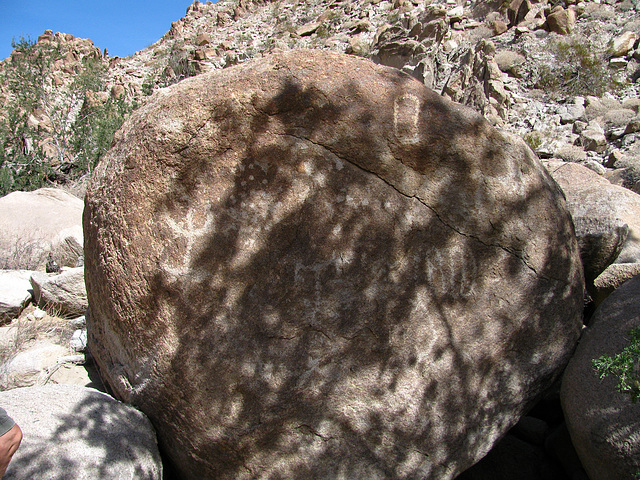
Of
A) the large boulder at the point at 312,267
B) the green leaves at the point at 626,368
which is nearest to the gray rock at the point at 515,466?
the large boulder at the point at 312,267

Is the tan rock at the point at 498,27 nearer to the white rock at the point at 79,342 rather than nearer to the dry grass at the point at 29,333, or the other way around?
the dry grass at the point at 29,333

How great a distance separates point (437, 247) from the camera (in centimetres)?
217

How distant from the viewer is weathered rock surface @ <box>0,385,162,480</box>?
1.89 m

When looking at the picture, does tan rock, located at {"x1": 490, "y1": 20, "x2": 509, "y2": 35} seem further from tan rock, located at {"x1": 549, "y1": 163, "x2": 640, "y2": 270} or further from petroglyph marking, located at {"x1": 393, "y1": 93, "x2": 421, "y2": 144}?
petroglyph marking, located at {"x1": 393, "y1": 93, "x2": 421, "y2": 144}

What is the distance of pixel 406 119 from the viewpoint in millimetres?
2152

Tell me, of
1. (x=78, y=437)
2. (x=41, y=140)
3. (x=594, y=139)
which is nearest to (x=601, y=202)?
(x=78, y=437)

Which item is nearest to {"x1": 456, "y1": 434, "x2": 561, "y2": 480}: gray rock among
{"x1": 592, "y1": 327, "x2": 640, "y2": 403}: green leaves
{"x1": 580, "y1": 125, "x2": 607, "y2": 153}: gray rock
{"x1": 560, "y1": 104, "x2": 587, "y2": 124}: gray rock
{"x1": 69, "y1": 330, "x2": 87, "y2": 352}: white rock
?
{"x1": 592, "y1": 327, "x2": 640, "y2": 403}: green leaves

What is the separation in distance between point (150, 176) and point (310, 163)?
2.40ft

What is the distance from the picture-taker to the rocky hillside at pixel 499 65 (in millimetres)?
8352

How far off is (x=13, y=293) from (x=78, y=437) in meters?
3.10

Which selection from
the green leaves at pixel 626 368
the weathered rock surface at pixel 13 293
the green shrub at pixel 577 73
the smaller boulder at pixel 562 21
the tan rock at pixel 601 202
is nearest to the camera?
the green leaves at pixel 626 368

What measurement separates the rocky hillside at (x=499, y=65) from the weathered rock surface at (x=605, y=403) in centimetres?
408

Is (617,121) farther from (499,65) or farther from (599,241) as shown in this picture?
(599,241)

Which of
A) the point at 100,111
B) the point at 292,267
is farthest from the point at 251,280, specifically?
the point at 100,111
